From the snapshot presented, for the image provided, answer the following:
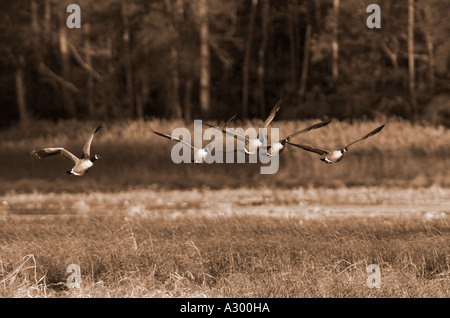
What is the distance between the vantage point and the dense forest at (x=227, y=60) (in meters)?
23.7

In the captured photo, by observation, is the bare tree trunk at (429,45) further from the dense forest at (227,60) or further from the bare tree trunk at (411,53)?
the bare tree trunk at (411,53)

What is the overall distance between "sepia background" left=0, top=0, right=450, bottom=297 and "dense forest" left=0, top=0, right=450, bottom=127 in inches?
2.8

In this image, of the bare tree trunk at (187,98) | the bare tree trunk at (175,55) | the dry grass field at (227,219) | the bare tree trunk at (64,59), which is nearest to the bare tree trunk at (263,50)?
the bare tree trunk at (187,98)

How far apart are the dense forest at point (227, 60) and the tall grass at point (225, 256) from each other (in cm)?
1160

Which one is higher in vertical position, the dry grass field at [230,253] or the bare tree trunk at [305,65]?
the bare tree trunk at [305,65]

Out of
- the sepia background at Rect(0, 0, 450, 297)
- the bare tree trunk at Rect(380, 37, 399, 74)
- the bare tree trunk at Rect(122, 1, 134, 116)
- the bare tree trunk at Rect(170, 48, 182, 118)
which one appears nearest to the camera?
the sepia background at Rect(0, 0, 450, 297)

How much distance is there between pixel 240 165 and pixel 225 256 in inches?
321

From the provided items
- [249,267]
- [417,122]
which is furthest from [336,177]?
[249,267]

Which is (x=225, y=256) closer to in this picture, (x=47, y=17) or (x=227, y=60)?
(x=227, y=60)

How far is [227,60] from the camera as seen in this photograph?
2505cm

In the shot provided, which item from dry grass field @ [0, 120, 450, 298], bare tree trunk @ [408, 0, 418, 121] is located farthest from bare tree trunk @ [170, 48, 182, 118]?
bare tree trunk @ [408, 0, 418, 121]

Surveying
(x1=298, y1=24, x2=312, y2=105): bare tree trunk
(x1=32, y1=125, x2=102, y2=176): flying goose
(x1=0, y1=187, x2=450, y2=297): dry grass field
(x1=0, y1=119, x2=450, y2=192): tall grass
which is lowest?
(x1=0, y1=119, x2=450, y2=192): tall grass

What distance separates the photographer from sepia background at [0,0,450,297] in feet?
27.7

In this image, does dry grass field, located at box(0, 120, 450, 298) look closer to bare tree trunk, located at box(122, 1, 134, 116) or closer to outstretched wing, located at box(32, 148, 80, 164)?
outstretched wing, located at box(32, 148, 80, 164)
